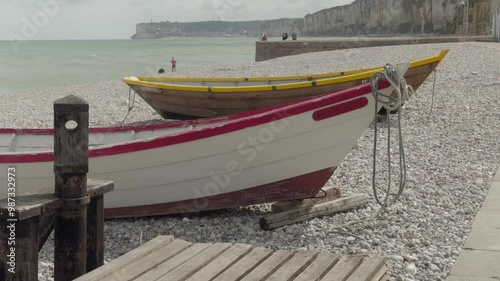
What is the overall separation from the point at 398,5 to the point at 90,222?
145 meters

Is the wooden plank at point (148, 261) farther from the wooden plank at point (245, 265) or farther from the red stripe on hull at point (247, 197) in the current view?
the red stripe on hull at point (247, 197)

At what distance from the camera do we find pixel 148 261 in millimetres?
3736

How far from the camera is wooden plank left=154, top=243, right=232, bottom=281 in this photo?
11.5ft

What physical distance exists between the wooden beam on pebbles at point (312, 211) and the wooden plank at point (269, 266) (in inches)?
90.2

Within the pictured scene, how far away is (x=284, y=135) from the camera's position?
6195 mm

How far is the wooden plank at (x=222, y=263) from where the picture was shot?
11.5 feet

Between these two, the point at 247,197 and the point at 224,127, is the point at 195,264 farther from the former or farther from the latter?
the point at 247,197

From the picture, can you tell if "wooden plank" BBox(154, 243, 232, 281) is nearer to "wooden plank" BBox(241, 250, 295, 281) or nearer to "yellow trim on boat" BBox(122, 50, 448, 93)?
"wooden plank" BBox(241, 250, 295, 281)

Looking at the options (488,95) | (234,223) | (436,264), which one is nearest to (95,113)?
(488,95)

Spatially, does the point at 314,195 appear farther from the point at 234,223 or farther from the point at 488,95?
the point at 488,95

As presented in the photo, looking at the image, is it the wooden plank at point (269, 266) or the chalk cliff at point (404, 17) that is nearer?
the wooden plank at point (269, 266)

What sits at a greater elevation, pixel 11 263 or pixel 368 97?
pixel 368 97

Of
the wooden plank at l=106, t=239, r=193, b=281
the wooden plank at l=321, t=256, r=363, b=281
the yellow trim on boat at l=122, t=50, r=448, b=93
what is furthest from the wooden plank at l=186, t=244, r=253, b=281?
the yellow trim on boat at l=122, t=50, r=448, b=93

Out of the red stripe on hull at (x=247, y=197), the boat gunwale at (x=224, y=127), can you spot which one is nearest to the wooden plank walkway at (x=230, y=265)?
the boat gunwale at (x=224, y=127)
